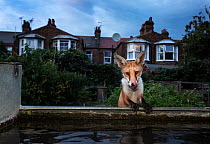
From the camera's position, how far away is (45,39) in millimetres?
26578

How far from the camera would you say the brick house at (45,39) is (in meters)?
25.4

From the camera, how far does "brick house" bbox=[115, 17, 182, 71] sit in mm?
25109

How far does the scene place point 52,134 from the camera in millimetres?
3582

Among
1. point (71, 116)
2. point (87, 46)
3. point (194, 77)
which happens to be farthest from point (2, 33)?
point (71, 116)

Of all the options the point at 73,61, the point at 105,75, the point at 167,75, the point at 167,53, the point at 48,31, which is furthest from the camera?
the point at 48,31

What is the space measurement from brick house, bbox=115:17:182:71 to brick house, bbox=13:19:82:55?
6.60 meters

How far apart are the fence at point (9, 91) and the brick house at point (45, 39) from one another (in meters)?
20.6

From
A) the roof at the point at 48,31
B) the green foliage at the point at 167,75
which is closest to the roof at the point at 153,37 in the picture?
the green foliage at the point at 167,75

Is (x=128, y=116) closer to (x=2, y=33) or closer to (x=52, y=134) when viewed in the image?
(x=52, y=134)

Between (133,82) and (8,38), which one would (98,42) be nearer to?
(8,38)

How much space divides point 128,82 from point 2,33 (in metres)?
42.4

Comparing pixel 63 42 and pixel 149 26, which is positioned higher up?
pixel 149 26

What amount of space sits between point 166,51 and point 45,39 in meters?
15.6

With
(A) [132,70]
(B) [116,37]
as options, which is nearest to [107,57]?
(B) [116,37]
